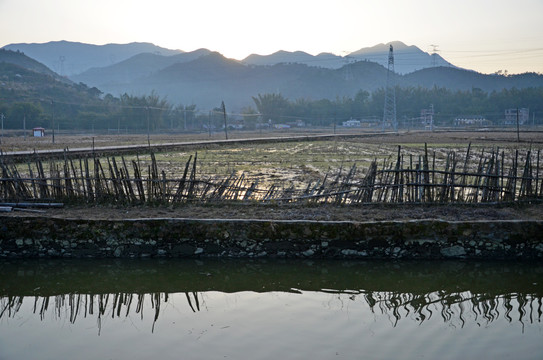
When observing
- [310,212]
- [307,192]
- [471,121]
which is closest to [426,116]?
[471,121]

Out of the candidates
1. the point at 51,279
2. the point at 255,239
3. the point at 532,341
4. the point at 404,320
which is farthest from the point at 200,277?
the point at 532,341

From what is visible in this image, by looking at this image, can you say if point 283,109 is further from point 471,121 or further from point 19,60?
point 19,60

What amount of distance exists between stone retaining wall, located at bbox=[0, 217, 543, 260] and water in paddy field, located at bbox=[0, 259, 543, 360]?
16cm

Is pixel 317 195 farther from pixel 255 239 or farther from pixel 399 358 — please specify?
pixel 399 358

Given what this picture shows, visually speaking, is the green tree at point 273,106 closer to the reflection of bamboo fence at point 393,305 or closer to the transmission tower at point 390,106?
the transmission tower at point 390,106

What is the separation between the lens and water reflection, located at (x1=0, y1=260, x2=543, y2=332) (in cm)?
523

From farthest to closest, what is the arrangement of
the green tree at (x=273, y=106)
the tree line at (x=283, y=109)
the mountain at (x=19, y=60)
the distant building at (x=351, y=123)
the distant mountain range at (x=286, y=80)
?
the distant mountain range at (x=286, y=80), the mountain at (x=19, y=60), the green tree at (x=273, y=106), the distant building at (x=351, y=123), the tree line at (x=283, y=109)

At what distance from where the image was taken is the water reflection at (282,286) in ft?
17.2

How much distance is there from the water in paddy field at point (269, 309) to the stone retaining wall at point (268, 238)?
0.53ft

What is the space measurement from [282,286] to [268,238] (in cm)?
91

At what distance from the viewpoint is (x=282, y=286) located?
585 centimetres

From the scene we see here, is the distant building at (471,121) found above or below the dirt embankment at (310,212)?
above

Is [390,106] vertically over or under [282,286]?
over

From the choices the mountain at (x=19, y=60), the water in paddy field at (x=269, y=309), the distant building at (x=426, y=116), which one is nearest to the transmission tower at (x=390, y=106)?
the distant building at (x=426, y=116)
